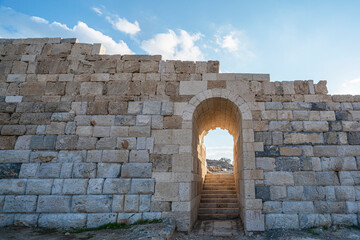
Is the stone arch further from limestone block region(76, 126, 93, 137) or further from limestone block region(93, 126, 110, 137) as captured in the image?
limestone block region(76, 126, 93, 137)

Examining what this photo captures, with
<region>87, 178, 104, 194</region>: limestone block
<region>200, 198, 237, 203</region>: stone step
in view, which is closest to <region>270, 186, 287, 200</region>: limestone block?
<region>200, 198, 237, 203</region>: stone step

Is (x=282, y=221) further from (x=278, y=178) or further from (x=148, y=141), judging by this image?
(x=148, y=141)

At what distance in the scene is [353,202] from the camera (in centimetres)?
517

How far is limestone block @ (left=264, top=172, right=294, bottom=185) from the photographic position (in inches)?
209

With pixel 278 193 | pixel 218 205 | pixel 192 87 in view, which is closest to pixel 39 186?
pixel 192 87

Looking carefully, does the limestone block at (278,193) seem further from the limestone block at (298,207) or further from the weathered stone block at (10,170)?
the weathered stone block at (10,170)

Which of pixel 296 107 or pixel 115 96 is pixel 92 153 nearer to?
pixel 115 96

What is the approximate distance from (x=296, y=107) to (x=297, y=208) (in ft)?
8.87

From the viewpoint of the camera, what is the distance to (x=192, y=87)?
6102 mm

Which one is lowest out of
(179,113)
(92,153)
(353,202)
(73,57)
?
(353,202)

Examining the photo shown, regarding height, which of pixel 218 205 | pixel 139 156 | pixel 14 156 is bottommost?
pixel 218 205

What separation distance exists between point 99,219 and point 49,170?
74.0 inches

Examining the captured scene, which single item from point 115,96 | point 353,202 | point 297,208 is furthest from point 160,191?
point 353,202

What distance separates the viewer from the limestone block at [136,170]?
17.5 ft
